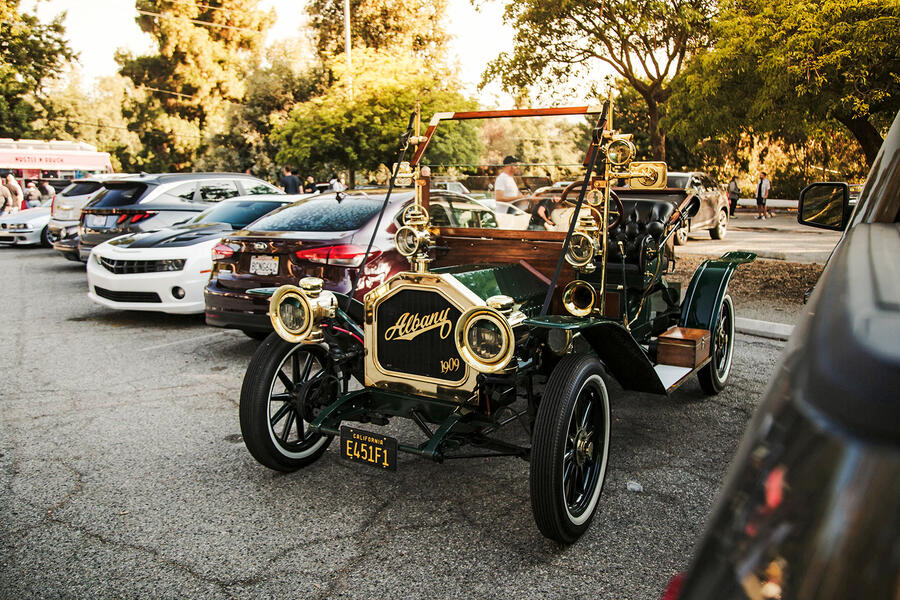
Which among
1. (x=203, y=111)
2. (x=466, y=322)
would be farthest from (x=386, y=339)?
(x=203, y=111)

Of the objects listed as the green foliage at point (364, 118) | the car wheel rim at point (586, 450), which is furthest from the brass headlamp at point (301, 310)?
the green foliage at point (364, 118)

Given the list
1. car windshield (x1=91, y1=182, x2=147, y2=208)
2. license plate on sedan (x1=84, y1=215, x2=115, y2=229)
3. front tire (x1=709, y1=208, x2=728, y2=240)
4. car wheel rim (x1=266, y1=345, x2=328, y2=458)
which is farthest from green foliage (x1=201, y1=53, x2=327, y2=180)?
car wheel rim (x1=266, y1=345, x2=328, y2=458)

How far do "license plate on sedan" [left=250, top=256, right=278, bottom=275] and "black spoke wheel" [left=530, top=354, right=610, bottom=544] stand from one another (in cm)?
349

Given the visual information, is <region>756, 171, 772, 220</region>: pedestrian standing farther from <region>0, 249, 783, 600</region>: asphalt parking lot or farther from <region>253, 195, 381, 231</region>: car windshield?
<region>253, 195, 381, 231</region>: car windshield

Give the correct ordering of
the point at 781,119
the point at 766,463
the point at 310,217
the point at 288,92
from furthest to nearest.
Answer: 1. the point at 288,92
2. the point at 781,119
3. the point at 310,217
4. the point at 766,463

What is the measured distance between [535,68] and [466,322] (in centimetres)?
1628

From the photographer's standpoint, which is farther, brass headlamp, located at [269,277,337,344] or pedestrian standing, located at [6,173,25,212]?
pedestrian standing, located at [6,173,25,212]

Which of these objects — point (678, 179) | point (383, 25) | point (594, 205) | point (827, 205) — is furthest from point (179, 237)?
point (383, 25)

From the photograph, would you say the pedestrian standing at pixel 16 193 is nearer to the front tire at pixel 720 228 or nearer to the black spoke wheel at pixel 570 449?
the front tire at pixel 720 228

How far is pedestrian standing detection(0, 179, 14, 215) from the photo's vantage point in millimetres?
19172

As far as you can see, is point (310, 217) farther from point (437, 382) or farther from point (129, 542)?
point (129, 542)

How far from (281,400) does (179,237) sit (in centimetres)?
473

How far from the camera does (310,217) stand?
626cm

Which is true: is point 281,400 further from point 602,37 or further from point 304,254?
point 602,37
